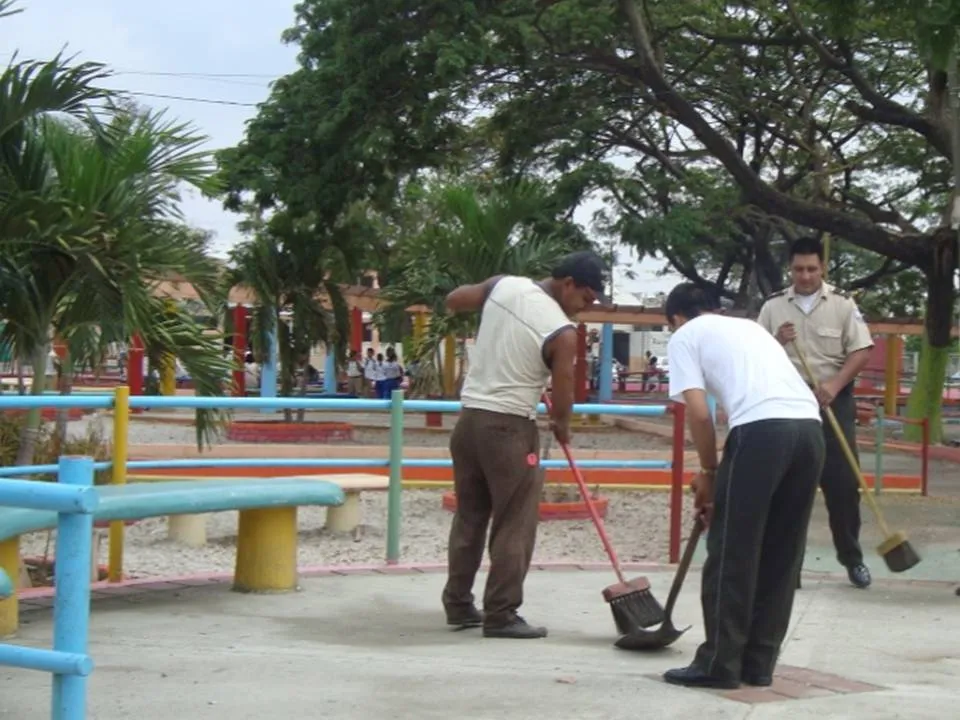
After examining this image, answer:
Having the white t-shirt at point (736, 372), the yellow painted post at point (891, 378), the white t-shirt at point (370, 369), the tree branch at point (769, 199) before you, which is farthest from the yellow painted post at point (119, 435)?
the white t-shirt at point (370, 369)

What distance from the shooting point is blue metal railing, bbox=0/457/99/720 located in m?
3.34

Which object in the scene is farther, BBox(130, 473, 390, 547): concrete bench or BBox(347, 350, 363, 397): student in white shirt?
BBox(347, 350, 363, 397): student in white shirt

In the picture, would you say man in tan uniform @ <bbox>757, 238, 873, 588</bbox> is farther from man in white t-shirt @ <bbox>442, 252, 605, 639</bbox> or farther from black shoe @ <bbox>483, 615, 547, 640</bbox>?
black shoe @ <bbox>483, 615, 547, 640</bbox>

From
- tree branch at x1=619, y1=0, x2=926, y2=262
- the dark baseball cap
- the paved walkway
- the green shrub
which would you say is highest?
tree branch at x1=619, y1=0, x2=926, y2=262

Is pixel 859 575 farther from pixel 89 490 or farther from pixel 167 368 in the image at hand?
pixel 89 490

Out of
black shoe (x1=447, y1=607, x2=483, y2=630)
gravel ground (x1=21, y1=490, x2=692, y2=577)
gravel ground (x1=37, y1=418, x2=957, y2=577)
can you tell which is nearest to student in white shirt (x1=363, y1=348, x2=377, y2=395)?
gravel ground (x1=37, y1=418, x2=957, y2=577)

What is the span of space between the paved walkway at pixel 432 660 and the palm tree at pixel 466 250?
8116 millimetres

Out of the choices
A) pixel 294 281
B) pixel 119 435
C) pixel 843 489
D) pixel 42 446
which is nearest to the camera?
pixel 119 435

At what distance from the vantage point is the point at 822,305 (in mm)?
7605

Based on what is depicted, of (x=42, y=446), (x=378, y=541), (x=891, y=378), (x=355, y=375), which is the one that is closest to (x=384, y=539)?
(x=378, y=541)

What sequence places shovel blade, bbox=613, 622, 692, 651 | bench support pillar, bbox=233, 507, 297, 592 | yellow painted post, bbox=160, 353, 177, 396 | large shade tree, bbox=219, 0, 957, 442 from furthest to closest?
large shade tree, bbox=219, 0, 957, 442, yellow painted post, bbox=160, 353, 177, 396, bench support pillar, bbox=233, 507, 297, 592, shovel blade, bbox=613, 622, 692, 651

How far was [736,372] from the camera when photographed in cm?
511

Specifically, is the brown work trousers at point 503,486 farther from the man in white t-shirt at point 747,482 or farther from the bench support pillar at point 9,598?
the bench support pillar at point 9,598

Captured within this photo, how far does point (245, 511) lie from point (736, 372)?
2.74m
